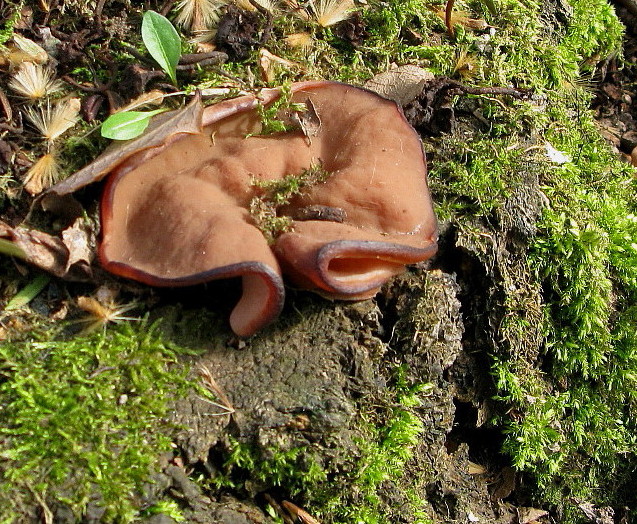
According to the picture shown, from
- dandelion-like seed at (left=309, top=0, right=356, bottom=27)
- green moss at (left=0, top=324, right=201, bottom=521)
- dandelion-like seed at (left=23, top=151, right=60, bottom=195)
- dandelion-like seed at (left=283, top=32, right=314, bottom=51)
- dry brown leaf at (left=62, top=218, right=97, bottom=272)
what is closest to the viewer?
green moss at (left=0, top=324, right=201, bottom=521)

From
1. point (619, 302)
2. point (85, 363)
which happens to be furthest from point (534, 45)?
point (85, 363)

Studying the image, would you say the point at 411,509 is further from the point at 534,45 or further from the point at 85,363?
the point at 534,45

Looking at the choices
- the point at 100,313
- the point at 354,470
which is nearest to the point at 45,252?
the point at 100,313

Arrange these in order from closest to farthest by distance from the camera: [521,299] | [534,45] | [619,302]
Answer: [521,299]
[619,302]
[534,45]

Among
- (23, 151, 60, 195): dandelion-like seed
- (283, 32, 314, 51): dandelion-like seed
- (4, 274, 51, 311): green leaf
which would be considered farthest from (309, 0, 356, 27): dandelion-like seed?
(4, 274, 51, 311): green leaf

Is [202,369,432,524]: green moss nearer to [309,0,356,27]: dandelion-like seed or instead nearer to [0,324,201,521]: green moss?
[0,324,201,521]: green moss

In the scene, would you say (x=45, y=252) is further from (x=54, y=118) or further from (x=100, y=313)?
(x=54, y=118)
